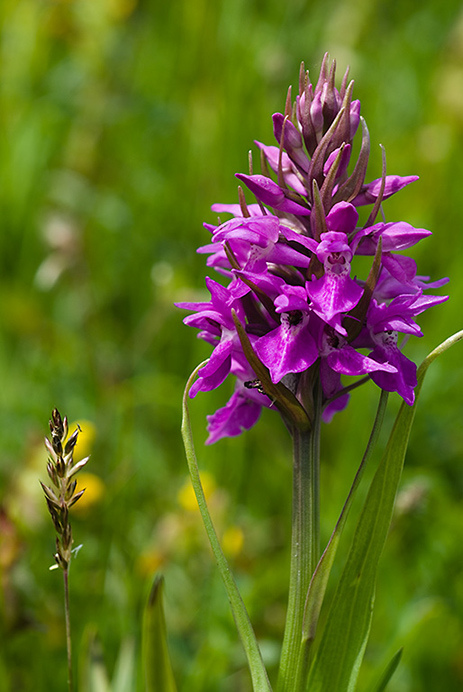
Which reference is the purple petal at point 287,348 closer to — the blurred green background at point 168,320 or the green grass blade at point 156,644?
the green grass blade at point 156,644

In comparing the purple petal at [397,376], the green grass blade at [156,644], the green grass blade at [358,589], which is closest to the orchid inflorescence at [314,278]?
the purple petal at [397,376]

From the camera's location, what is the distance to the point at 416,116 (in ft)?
14.8

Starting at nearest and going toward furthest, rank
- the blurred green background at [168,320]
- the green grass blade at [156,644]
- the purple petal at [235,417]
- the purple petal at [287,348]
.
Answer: the purple petal at [287,348] < the green grass blade at [156,644] < the purple petal at [235,417] < the blurred green background at [168,320]

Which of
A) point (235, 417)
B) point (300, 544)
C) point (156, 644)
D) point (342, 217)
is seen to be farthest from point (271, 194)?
point (156, 644)

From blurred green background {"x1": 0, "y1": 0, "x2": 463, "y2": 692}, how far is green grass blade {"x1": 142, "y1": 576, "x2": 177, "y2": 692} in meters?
0.22

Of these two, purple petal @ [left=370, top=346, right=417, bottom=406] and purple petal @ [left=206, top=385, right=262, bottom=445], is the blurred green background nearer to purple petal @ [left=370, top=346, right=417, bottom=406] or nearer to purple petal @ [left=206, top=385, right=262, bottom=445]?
purple petal @ [left=206, top=385, right=262, bottom=445]

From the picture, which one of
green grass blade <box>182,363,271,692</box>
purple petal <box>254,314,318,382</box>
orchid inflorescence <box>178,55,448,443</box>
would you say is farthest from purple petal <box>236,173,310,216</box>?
green grass blade <box>182,363,271,692</box>

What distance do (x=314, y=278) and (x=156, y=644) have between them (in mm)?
605

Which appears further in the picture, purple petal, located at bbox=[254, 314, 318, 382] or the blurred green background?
the blurred green background

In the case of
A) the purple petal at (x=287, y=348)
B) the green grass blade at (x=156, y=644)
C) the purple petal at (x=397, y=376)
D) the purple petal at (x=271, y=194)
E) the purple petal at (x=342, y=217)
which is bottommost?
the green grass blade at (x=156, y=644)

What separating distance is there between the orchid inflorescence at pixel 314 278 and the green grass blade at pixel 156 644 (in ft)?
1.06

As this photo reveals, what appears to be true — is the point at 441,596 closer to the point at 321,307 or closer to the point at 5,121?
the point at 321,307

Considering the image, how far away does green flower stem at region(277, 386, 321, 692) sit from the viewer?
3.55 ft

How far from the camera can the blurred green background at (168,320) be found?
1764 millimetres
